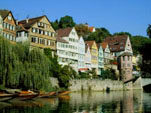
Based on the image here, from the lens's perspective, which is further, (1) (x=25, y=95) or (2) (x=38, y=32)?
(2) (x=38, y=32)

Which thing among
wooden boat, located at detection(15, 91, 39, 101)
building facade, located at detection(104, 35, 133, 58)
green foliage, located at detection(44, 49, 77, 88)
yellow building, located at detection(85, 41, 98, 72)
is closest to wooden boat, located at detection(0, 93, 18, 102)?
wooden boat, located at detection(15, 91, 39, 101)

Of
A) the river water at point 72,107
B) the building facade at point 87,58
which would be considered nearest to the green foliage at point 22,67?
the river water at point 72,107

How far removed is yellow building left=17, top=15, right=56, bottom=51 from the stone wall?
381 inches

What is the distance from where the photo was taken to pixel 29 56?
41.2m

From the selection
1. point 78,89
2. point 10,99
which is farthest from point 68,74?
point 10,99

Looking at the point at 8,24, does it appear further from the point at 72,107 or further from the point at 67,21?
the point at 67,21

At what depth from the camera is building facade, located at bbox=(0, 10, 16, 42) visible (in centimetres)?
5572

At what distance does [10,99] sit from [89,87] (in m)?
32.8

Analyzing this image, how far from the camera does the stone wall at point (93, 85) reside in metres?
64.0

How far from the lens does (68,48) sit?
72.9m

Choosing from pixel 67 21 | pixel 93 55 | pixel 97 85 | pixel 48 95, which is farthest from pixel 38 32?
pixel 67 21

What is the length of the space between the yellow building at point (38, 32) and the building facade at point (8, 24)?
5.01 feet

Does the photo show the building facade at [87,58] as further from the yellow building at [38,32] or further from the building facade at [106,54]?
the yellow building at [38,32]

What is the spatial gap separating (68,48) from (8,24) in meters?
19.9
